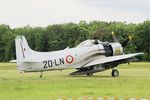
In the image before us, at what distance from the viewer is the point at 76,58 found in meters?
37.4

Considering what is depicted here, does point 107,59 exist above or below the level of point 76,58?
below

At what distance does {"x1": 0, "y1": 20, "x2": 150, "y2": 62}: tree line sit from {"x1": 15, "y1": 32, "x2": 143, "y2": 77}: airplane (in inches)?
2940

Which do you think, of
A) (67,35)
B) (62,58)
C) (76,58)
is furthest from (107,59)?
(67,35)

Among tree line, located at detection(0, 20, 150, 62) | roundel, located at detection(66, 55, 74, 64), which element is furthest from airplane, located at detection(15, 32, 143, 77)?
tree line, located at detection(0, 20, 150, 62)

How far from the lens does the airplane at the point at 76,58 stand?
35844mm

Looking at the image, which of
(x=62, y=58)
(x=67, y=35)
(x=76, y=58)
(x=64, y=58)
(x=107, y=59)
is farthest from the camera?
(x=67, y=35)

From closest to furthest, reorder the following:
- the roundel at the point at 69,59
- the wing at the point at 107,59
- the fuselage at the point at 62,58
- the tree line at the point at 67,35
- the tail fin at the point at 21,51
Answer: the fuselage at the point at 62,58 < the tail fin at the point at 21,51 < the roundel at the point at 69,59 < the wing at the point at 107,59 < the tree line at the point at 67,35

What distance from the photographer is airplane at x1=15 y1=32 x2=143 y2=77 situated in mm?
35844

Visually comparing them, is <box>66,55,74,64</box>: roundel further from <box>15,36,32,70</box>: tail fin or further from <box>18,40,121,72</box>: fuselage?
<box>15,36,32,70</box>: tail fin

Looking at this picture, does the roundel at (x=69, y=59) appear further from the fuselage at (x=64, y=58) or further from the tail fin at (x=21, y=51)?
the tail fin at (x=21, y=51)

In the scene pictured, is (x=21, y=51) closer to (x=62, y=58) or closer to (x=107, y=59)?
(x=62, y=58)

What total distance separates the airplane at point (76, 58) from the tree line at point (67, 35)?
7467cm

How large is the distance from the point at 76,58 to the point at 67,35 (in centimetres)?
9449

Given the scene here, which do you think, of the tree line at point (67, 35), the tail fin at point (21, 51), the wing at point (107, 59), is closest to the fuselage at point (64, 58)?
the tail fin at point (21, 51)
